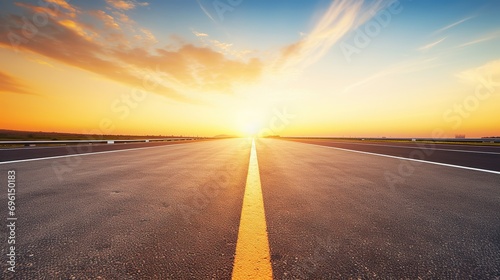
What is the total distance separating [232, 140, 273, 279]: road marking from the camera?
55.4 inches

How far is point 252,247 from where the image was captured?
5.61 ft

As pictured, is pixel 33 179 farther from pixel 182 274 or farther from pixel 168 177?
pixel 182 274

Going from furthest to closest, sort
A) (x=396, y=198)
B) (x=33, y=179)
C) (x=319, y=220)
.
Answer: (x=33, y=179)
(x=396, y=198)
(x=319, y=220)

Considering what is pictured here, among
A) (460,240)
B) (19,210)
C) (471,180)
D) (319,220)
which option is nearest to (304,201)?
(319,220)

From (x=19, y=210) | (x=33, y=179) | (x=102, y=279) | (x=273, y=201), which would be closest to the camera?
(x=102, y=279)

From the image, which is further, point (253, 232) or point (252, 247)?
point (253, 232)

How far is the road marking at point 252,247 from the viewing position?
1.41 meters

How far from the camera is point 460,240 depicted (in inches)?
76.1

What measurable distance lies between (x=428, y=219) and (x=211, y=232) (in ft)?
7.01

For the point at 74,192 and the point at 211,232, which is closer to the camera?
the point at 211,232

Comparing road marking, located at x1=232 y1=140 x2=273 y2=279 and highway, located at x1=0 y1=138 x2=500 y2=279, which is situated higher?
road marking, located at x1=232 y1=140 x2=273 y2=279

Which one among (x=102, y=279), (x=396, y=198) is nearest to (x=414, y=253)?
(x=396, y=198)

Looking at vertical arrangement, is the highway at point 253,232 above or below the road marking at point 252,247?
below

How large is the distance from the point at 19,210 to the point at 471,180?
6.99 meters
